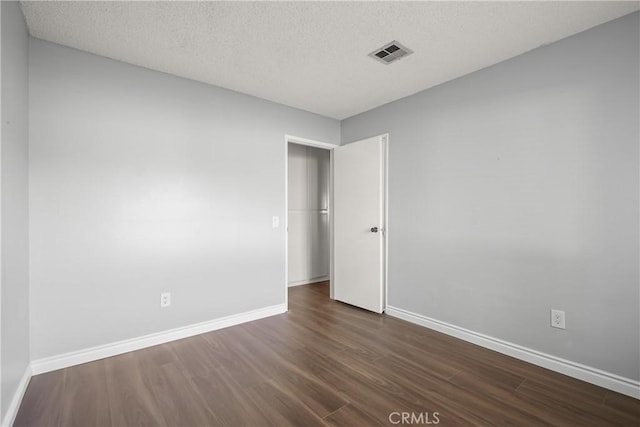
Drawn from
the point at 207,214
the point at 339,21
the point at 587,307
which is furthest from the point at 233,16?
the point at 587,307

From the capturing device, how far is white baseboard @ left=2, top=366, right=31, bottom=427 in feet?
5.00

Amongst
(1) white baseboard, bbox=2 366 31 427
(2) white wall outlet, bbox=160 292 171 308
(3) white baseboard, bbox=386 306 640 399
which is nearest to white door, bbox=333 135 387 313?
(3) white baseboard, bbox=386 306 640 399

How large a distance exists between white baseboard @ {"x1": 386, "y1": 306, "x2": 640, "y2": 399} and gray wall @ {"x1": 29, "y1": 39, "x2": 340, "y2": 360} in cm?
181

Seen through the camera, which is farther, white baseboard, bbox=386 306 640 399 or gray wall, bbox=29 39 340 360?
gray wall, bbox=29 39 340 360

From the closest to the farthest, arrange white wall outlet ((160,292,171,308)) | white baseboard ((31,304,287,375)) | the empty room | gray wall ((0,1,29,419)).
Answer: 1. gray wall ((0,1,29,419))
2. the empty room
3. white baseboard ((31,304,287,375))
4. white wall outlet ((160,292,171,308))

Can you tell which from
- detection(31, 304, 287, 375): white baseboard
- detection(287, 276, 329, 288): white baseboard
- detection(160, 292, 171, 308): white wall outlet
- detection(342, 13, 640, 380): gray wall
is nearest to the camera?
detection(342, 13, 640, 380): gray wall

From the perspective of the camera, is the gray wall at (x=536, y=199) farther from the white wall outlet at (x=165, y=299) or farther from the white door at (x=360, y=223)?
the white wall outlet at (x=165, y=299)

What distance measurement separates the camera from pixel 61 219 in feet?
7.09

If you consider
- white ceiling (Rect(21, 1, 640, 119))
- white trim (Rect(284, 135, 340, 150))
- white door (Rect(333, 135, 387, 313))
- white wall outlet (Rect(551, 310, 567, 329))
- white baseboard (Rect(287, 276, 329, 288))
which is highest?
white ceiling (Rect(21, 1, 640, 119))

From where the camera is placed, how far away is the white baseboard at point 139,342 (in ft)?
6.94

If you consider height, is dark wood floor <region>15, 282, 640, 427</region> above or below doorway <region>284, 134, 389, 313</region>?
below

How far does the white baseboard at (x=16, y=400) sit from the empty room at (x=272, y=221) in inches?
0.8

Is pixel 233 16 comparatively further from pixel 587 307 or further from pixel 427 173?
pixel 587 307

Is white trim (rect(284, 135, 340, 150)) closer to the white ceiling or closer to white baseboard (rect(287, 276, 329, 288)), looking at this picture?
the white ceiling
